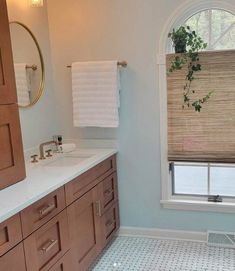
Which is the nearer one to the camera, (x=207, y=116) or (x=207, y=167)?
(x=207, y=116)

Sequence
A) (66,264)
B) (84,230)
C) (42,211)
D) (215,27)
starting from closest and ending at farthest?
(42,211) < (66,264) < (84,230) < (215,27)

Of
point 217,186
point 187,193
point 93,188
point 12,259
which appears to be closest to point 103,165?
point 93,188

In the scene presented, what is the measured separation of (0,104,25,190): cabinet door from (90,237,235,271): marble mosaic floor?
3.56 feet

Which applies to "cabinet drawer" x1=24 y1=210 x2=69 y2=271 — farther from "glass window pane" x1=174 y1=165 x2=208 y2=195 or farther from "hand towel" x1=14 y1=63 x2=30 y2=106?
"glass window pane" x1=174 y1=165 x2=208 y2=195

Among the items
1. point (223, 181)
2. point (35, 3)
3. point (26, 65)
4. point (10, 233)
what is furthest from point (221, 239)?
point (35, 3)

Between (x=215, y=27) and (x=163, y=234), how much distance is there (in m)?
1.83

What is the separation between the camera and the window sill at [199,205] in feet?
9.15

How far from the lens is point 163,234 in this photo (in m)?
3.03

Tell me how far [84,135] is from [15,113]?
1.12 m

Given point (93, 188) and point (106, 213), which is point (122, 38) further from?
point (106, 213)

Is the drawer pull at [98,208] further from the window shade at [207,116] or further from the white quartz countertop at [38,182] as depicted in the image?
the window shade at [207,116]

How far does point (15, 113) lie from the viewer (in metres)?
2.02

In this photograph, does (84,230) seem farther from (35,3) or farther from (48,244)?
(35,3)

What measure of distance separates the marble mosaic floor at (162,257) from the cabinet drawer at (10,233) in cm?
112
